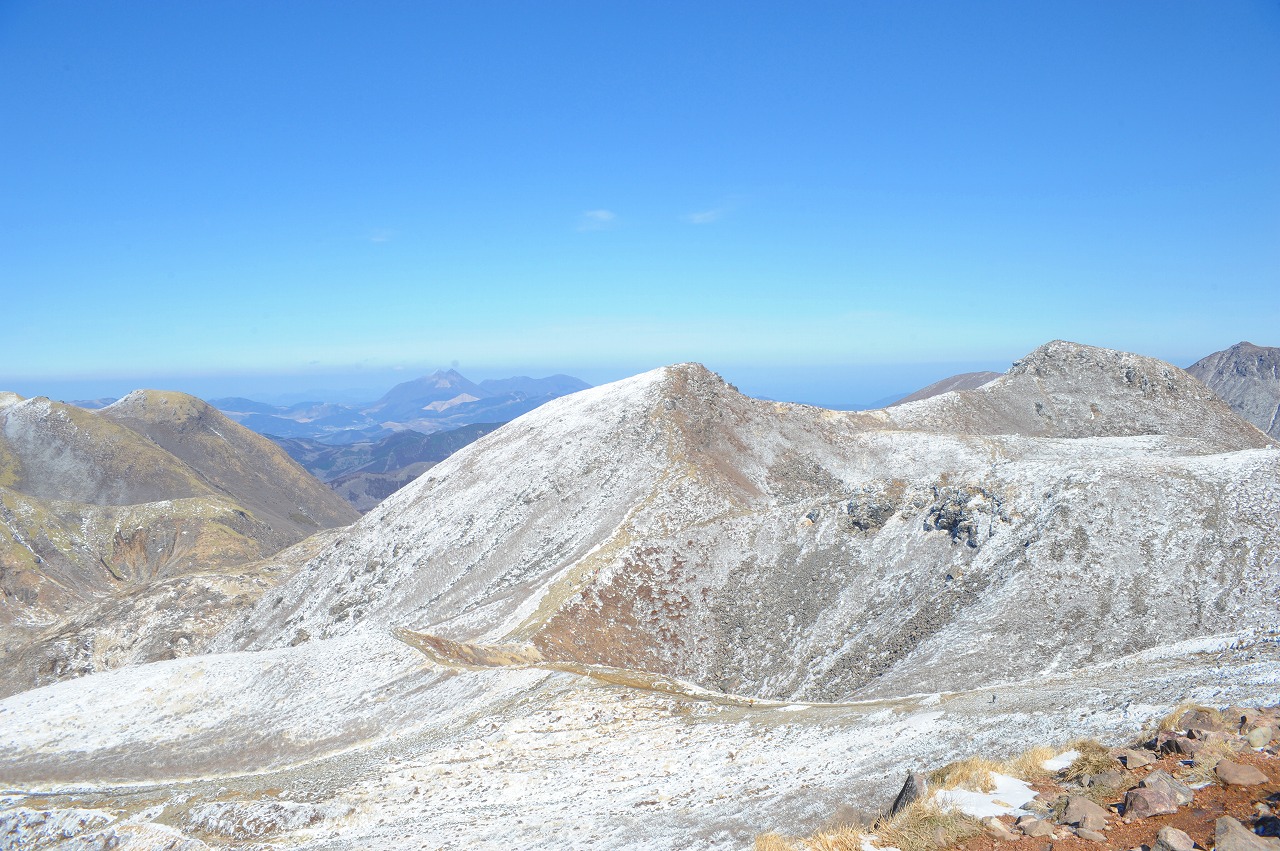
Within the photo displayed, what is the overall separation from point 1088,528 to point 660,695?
103 feet

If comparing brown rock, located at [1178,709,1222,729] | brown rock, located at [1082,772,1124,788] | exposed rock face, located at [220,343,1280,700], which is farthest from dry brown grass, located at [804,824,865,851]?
exposed rock face, located at [220,343,1280,700]

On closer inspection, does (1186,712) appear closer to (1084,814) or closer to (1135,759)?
(1135,759)

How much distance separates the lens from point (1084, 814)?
12.1 m

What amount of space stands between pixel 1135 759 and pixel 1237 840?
4212 millimetres

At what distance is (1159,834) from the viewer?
1073 cm

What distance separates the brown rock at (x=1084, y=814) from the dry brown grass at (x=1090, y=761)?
2132mm

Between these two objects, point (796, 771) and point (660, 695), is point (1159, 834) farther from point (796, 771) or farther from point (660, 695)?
point (660, 695)

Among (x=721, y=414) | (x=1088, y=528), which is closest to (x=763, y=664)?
(x=1088, y=528)

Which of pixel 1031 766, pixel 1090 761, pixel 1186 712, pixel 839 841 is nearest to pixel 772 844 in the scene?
pixel 839 841

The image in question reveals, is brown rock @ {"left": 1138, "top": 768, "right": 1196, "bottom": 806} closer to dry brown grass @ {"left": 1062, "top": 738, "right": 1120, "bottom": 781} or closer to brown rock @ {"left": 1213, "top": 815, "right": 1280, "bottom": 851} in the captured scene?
dry brown grass @ {"left": 1062, "top": 738, "right": 1120, "bottom": 781}

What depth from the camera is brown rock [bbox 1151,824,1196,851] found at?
10395 mm

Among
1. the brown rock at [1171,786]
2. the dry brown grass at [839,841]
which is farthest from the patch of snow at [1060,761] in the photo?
the dry brown grass at [839,841]

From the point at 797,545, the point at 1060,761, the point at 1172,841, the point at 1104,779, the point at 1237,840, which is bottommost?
the point at 797,545

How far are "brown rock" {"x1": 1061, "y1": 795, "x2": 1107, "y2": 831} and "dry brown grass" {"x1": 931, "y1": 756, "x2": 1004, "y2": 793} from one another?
2.15 meters
